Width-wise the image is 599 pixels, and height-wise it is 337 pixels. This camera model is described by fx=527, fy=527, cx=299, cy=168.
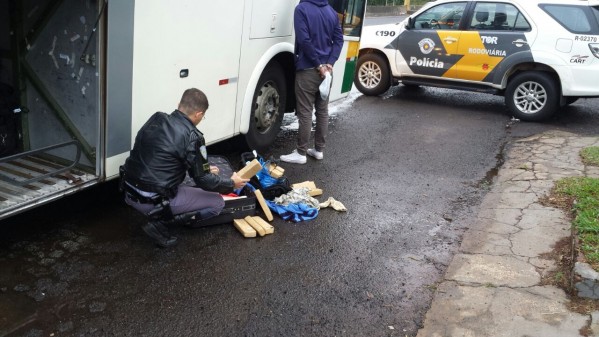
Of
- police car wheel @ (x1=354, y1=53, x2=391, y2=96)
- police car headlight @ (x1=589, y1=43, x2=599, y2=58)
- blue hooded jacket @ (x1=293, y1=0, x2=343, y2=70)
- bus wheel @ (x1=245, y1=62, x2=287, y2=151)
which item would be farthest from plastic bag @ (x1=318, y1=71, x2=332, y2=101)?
police car headlight @ (x1=589, y1=43, x2=599, y2=58)

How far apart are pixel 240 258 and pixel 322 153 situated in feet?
8.70

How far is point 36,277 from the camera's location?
338 centimetres

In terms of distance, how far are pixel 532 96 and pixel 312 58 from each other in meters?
4.56

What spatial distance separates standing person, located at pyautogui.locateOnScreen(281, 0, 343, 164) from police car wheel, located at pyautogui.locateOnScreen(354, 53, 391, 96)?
3.86 m

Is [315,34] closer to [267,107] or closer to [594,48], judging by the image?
[267,107]

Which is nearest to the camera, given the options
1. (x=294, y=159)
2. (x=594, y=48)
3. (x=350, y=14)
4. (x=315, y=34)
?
(x=315, y=34)

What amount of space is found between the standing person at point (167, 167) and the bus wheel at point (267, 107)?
182cm

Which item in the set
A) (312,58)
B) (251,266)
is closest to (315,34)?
(312,58)

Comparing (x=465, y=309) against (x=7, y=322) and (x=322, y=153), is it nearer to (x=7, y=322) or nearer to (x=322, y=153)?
(x=7, y=322)

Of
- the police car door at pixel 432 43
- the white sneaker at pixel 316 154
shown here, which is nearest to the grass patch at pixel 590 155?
the police car door at pixel 432 43

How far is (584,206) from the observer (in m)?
4.51

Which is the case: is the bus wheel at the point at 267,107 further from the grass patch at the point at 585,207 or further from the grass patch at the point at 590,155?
the grass patch at the point at 590,155

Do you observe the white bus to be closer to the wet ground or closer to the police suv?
the wet ground

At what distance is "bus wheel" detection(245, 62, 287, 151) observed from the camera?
18.6 feet
